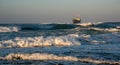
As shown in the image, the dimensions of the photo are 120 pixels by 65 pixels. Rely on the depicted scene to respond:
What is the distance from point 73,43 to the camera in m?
22.2

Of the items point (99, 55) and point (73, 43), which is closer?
point (99, 55)

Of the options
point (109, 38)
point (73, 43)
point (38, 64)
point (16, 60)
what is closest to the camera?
point (38, 64)

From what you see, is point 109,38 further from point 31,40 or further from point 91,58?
point 91,58

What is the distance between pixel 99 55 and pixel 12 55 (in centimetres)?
374

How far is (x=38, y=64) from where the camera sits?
488 inches

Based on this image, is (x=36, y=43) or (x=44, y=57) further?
(x=36, y=43)

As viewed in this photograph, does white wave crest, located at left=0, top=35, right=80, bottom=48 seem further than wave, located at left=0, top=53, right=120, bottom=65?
Yes

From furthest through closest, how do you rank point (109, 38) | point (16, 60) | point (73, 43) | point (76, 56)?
point (109, 38), point (73, 43), point (76, 56), point (16, 60)

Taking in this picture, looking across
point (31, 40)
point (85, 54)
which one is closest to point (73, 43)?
point (31, 40)

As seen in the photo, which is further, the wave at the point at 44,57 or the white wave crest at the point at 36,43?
the white wave crest at the point at 36,43

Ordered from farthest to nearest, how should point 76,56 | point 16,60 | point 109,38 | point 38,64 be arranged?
point 109,38 → point 76,56 → point 16,60 → point 38,64

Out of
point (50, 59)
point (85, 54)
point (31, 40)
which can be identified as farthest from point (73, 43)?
point (50, 59)

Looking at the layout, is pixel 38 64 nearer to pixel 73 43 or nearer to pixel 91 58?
pixel 91 58

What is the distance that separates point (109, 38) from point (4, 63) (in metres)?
13.8
